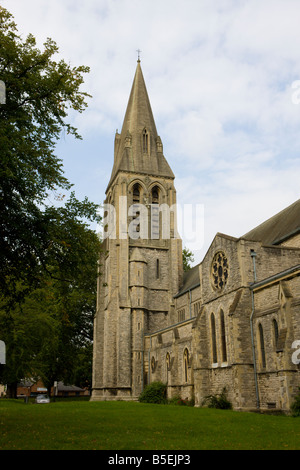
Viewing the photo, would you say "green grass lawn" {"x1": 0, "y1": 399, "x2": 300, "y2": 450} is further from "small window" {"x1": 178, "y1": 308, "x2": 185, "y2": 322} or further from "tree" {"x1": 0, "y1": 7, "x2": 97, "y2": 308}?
"small window" {"x1": 178, "y1": 308, "x2": 185, "y2": 322}

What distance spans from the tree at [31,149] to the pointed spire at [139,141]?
91.3 feet

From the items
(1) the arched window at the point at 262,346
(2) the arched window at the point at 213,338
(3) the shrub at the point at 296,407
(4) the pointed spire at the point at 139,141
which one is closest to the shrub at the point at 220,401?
(2) the arched window at the point at 213,338

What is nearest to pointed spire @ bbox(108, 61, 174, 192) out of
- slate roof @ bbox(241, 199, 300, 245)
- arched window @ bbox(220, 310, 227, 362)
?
slate roof @ bbox(241, 199, 300, 245)

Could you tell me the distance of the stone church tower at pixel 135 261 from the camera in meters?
36.9

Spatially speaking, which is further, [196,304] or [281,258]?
[196,304]

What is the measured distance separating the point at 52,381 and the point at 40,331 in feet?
73.1

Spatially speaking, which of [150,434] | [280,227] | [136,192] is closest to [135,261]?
[136,192]

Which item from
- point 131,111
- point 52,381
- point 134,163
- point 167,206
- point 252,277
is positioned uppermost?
point 131,111

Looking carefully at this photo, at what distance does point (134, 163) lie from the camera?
44812 millimetres

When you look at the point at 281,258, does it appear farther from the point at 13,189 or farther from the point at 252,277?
the point at 13,189

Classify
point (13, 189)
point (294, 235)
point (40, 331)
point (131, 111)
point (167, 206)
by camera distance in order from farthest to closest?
point (131, 111) < point (167, 206) < point (40, 331) < point (294, 235) < point (13, 189)

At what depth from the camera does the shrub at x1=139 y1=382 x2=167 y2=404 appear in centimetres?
2994
